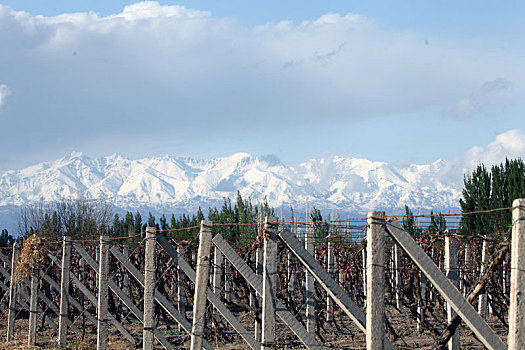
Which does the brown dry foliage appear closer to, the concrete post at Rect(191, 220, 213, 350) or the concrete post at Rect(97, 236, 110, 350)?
the concrete post at Rect(97, 236, 110, 350)

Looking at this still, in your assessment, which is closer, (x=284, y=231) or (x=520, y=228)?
(x=520, y=228)

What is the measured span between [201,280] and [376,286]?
2.98 m

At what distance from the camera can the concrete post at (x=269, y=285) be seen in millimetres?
6445

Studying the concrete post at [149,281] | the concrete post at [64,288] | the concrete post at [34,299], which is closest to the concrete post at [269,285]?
the concrete post at [149,281]

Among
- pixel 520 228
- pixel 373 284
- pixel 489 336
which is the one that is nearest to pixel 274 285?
pixel 373 284

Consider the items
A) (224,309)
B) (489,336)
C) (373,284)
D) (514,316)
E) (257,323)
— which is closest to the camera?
(514,316)

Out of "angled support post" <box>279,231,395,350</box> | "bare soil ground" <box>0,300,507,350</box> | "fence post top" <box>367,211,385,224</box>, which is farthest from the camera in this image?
"bare soil ground" <box>0,300,507,350</box>

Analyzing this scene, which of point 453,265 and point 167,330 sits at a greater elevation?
point 453,265

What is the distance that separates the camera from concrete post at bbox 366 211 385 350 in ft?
16.7

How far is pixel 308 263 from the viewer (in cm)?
596

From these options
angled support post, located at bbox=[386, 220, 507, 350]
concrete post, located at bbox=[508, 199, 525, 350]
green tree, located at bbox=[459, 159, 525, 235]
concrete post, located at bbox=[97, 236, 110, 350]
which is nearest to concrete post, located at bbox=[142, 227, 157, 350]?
concrete post, located at bbox=[97, 236, 110, 350]

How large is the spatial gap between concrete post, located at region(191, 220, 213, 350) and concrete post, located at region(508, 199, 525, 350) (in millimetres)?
3877

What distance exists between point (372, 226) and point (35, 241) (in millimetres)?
9347

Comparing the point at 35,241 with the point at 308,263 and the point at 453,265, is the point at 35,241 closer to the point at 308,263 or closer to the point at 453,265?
the point at 308,263
